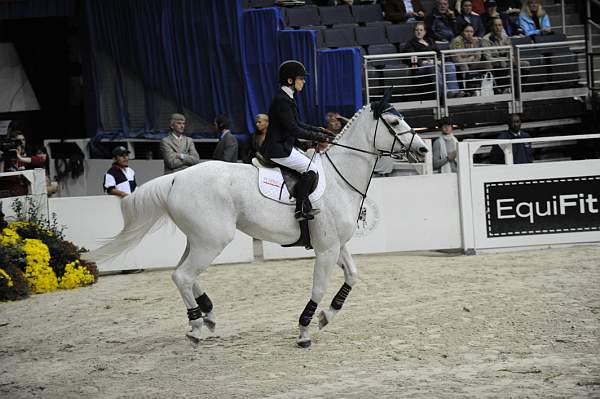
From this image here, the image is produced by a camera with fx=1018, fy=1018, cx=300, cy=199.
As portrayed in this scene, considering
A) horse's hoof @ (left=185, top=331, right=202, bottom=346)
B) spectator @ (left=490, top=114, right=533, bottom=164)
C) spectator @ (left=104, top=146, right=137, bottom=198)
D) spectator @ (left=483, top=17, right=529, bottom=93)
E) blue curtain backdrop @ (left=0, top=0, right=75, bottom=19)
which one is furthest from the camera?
blue curtain backdrop @ (left=0, top=0, right=75, bottom=19)

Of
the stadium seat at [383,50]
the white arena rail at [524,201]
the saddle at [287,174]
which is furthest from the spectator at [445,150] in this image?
the saddle at [287,174]

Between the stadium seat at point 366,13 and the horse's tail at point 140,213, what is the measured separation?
10.4 m

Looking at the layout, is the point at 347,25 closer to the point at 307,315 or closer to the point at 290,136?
the point at 290,136

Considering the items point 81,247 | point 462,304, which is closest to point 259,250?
point 81,247

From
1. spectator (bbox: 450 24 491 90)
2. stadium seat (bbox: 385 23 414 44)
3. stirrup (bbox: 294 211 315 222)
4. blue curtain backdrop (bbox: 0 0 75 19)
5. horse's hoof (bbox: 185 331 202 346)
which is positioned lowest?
horse's hoof (bbox: 185 331 202 346)

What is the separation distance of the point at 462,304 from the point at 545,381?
3024mm

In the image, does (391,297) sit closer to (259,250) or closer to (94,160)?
(259,250)

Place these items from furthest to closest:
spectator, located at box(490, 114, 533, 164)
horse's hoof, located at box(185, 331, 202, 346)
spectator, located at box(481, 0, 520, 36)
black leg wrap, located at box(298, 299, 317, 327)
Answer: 1. spectator, located at box(481, 0, 520, 36)
2. spectator, located at box(490, 114, 533, 164)
3. horse's hoof, located at box(185, 331, 202, 346)
4. black leg wrap, located at box(298, 299, 317, 327)

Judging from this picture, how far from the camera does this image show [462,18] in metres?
18.8

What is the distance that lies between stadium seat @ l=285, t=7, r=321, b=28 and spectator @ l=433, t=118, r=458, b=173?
4.52 meters

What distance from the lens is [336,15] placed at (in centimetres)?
1891

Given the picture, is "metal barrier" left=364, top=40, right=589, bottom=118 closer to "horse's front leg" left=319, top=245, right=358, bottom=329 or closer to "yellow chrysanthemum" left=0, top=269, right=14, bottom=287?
"yellow chrysanthemum" left=0, top=269, right=14, bottom=287

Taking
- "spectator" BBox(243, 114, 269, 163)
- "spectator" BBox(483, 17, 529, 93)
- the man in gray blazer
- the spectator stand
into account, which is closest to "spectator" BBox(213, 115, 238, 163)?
"spectator" BBox(243, 114, 269, 163)

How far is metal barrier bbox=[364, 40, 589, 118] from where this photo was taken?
1752cm
